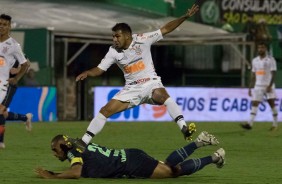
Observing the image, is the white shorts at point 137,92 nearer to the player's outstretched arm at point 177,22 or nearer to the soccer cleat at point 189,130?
the player's outstretched arm at point 177,22

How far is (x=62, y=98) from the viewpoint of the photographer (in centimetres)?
3672

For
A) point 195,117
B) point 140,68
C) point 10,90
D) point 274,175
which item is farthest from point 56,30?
point 274,175

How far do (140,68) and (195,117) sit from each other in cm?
1638

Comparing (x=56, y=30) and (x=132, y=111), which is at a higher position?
(x=56, y=30)

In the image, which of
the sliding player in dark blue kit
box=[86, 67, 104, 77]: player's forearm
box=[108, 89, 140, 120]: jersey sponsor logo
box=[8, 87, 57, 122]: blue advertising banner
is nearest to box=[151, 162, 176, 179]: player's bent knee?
the sliding player in dark blue kit

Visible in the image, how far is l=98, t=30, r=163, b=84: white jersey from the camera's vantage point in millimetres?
18047

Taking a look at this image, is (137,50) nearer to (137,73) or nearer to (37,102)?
(137,73)

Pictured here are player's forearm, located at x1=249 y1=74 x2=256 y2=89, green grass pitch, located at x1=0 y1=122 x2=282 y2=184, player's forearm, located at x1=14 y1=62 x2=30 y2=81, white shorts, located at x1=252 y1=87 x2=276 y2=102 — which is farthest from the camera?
player's forearm, located at x1=249 y1=74 x2=256 y2=89

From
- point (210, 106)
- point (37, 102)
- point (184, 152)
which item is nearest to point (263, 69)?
point (210, 106)

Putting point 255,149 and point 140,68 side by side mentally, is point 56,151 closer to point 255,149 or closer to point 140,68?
point 140,68

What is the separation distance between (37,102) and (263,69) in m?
7.69

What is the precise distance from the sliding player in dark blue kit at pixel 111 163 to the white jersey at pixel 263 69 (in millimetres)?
14795

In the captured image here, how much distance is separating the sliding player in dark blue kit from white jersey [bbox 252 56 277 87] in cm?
1479

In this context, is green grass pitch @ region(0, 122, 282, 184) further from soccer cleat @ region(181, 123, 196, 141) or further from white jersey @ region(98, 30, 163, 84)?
white jersey @ region(98, 30, 163, 84)
